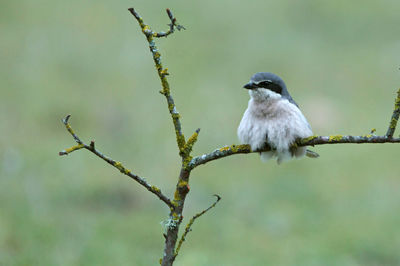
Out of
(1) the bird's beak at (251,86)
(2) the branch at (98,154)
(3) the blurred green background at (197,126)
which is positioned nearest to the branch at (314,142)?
(2) the branch at (98,154)

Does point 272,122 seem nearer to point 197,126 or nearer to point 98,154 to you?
point 98,154

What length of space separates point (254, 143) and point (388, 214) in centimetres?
523

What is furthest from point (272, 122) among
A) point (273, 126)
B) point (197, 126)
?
point (197, 126)

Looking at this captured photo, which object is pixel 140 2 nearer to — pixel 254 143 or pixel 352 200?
pixel 352 200

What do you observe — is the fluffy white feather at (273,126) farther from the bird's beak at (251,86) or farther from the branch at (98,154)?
the branch at (98,154)

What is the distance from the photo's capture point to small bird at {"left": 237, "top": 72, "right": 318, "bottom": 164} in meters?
4.71

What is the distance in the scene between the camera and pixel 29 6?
16.1 meters

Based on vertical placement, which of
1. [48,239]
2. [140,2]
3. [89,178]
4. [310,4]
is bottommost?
[48,239]

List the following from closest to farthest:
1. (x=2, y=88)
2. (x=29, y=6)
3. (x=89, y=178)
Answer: (x=89, y=178)
(x=2, y=88)
(x=29, y=6)

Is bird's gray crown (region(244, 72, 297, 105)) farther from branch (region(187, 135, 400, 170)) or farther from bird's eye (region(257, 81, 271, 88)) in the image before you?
branch (region(187, 135, 400, 170))

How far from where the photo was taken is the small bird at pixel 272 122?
185 inches

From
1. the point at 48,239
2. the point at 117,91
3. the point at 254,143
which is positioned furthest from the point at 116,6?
the point at 254,143

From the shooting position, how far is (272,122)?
4.85 m

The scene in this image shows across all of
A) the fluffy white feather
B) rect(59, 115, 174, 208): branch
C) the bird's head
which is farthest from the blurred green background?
rect(59, 115, 174, 208): branch
